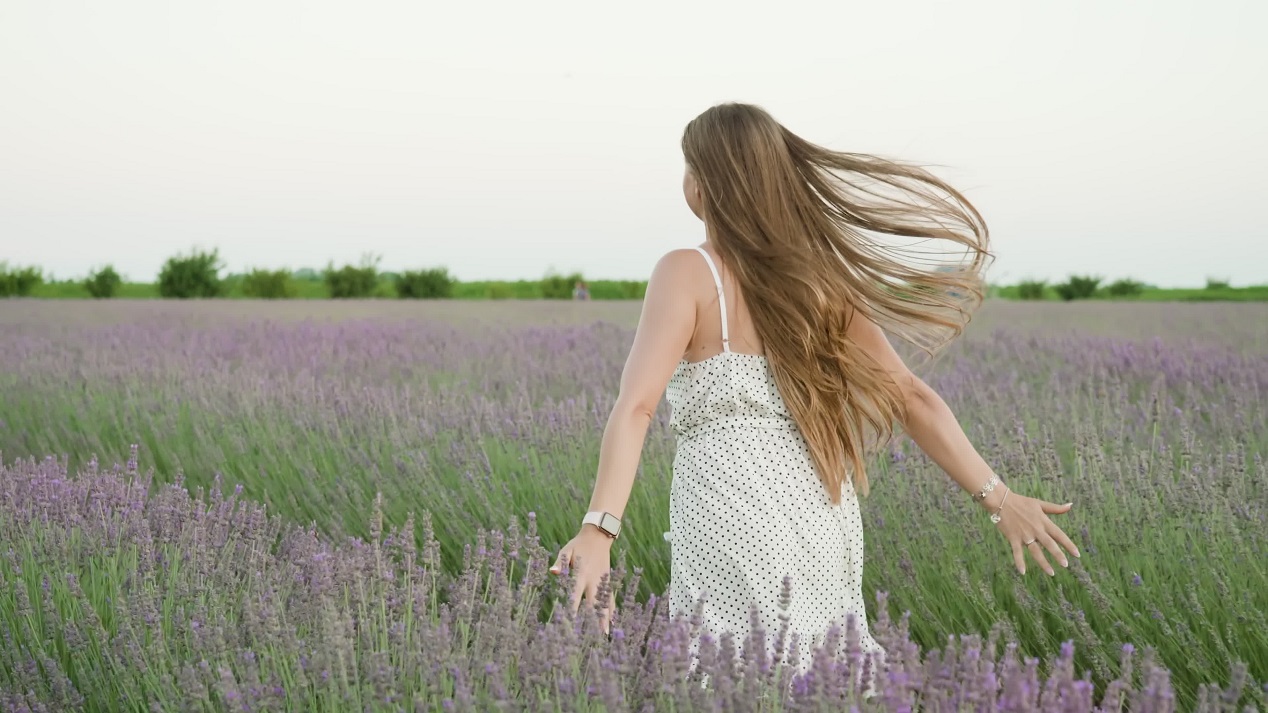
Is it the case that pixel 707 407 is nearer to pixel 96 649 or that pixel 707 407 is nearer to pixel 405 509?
pixel 96 649

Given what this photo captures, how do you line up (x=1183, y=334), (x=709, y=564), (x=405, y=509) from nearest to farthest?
(x=709, y=564), (x=405, y=509), (x=1183, y=334)

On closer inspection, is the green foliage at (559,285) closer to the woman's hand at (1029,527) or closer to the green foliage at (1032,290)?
the green foliage at (1032,290)

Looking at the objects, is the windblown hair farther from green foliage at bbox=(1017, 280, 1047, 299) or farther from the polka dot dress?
green foliage at bbox=(1017, 280, 1047, 299)

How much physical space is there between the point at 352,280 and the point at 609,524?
29383mm

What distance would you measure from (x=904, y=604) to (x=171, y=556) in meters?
2.01

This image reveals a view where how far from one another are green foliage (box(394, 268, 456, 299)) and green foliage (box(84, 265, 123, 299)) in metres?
6.93

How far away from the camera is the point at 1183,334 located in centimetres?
927

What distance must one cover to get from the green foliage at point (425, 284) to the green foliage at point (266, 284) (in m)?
2.86

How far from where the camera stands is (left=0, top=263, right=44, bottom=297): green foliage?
2650 cm

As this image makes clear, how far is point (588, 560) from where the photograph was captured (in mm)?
2205

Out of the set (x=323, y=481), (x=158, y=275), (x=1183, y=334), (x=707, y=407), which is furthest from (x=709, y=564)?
(x=158, y=275)

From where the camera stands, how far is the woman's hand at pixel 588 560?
215cm

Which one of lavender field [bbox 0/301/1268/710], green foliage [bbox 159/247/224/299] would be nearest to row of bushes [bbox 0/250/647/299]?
green foliage [bbox 159/247/224/299]

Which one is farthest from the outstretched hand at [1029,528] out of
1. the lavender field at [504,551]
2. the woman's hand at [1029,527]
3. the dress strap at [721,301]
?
the dress strap at [721,301]
